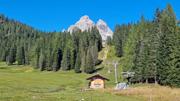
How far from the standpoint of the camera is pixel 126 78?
358ft

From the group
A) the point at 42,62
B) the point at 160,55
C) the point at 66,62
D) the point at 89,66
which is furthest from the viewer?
the point at 42,62

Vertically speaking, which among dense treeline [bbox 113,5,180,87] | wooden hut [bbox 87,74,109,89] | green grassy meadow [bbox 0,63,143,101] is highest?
dense treeline [bbox 113,5,180,87]

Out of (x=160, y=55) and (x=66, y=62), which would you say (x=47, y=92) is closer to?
(x=160, y=55)

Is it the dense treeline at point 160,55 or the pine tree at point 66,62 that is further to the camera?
the pine tree at point 66,62

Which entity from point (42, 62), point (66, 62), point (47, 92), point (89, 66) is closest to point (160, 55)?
point (47, 92)

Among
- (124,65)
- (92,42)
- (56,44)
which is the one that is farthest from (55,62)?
(124,65)

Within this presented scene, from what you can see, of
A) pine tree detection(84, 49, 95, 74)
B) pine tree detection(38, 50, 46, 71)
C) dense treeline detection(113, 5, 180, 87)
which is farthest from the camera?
pine tree detection(38, 50, 46, 71)

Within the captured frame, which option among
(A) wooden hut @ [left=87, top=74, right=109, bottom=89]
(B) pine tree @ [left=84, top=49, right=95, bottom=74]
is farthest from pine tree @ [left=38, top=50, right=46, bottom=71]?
(A) wooden hut @ [left=87, top=74, right=109, bottom=89]

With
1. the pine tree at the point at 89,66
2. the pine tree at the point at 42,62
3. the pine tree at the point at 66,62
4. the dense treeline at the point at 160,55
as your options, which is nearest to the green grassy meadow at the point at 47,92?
the dense treeline at the point at 160,55

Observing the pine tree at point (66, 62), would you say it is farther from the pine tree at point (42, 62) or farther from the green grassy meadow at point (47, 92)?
the green grassy meadow at point (47, 92)

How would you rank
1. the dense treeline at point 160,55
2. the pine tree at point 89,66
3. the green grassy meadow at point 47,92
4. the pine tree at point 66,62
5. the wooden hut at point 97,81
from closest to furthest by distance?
the green grassy meadow at point 47,92, the dense treeline at point 160,55, the wooden hut at point 97,81, the pine tree at point 89,66, the pine tree at point 66,62

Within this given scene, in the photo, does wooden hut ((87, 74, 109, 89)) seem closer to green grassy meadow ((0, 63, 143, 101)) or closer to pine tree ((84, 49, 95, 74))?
green grassy meadow ((0, 63, 143, 101))

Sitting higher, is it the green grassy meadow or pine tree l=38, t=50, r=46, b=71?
pine tree l=38, t=50, r=46, b=71

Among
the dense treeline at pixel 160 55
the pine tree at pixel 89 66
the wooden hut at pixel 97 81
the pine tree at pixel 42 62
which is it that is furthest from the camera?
the pine tree at pixel 42 62
